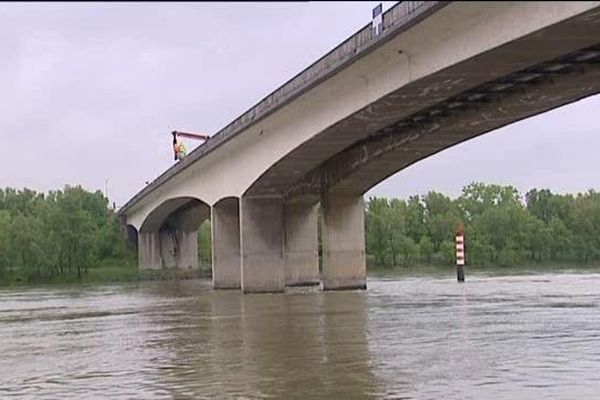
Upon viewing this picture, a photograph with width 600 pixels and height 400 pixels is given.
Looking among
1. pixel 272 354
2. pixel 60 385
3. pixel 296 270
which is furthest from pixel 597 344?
pixel 296 270

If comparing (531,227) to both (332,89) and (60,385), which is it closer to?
(332,89)

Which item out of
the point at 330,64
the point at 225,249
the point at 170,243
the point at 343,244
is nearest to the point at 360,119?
the point at 330,64

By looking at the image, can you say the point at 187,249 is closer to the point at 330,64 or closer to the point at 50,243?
the point at 50,243

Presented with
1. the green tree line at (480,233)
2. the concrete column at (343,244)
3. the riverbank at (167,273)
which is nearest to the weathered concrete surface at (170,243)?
the riverbank at (167,273)

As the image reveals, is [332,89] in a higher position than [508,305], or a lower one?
higher

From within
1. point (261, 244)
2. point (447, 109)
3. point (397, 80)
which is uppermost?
point (447, 109)

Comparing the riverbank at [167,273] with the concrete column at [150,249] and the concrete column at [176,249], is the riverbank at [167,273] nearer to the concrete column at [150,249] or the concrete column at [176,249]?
the concrete column at [150,249]

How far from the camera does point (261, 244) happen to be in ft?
183

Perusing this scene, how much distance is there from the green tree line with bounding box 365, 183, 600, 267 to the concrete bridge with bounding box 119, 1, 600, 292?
2989 centimetres

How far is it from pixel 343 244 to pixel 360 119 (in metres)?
20.3

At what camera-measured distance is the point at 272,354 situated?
2225 cm

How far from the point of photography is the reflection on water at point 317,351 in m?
16.3

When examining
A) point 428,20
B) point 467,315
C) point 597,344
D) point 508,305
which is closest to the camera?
point 597,344

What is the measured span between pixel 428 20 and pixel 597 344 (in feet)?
31.8
